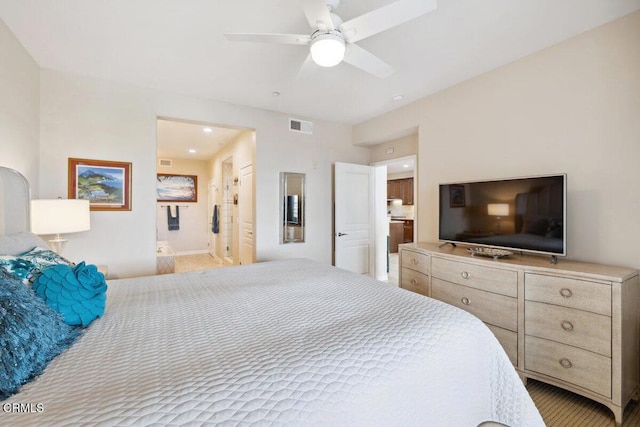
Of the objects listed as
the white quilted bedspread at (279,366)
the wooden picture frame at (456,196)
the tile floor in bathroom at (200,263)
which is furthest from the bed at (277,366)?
the tile floor in bathroom at (200,263)

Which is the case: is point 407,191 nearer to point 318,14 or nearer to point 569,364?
point 569,364

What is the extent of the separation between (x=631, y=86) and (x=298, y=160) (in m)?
3.31

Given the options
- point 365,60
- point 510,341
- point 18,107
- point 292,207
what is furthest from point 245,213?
point 510,341

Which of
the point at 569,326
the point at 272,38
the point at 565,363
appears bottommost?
the point at 565,363

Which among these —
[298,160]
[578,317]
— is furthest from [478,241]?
[298,160]

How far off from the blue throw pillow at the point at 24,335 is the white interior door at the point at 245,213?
348cm

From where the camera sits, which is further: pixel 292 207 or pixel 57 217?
pixel 292 207

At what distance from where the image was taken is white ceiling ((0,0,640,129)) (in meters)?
1.85

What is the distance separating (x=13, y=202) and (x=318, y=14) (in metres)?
2.25

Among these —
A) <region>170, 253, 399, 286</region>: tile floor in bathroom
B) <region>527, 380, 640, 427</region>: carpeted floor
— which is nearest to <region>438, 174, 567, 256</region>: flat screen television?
<region>527, 380, 640, 427</region>: carpeted floor

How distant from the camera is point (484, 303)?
7.23 feet

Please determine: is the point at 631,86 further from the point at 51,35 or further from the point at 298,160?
the point at 51,35

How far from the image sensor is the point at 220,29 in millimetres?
2074

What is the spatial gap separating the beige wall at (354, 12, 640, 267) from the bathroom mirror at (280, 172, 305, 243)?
213 cm
